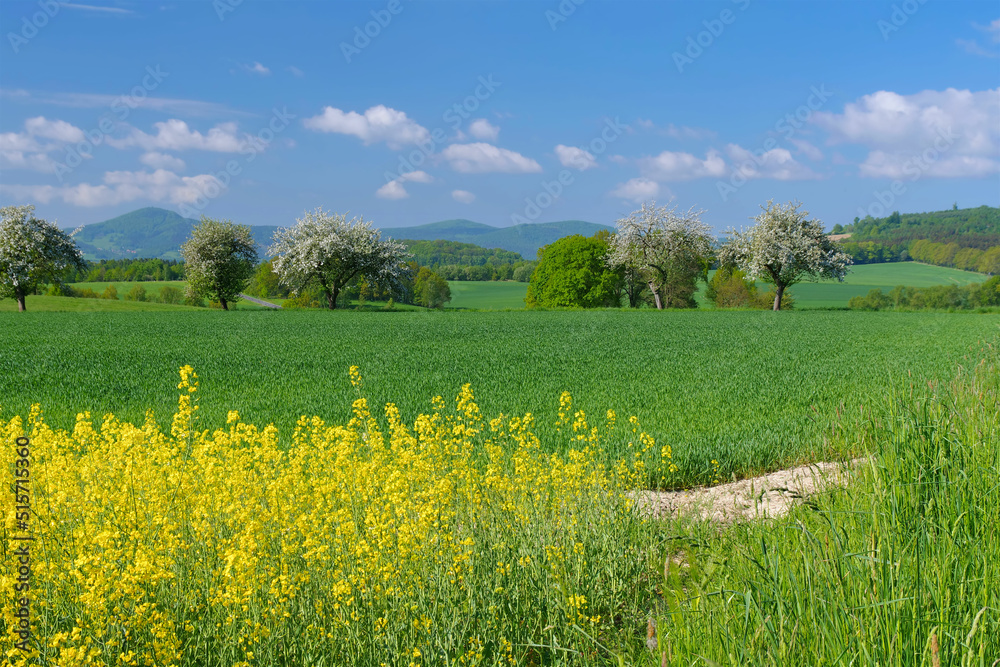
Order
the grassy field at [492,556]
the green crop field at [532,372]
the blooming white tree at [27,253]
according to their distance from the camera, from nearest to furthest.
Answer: the grassy field at [492,556] → the green crop field at [532,372] → the blooming white tree at [27,253]

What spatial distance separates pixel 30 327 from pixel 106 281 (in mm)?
87434

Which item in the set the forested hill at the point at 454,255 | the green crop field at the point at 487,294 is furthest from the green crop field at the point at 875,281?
the forested hill at the point at 454,255

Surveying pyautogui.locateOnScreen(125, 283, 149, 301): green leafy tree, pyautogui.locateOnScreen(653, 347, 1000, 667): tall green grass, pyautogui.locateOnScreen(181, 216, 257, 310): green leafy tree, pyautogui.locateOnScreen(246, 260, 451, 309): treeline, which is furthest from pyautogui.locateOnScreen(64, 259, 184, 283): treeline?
pyautogui.locateOnScreen(653, 347, 1000, 667): tall green grass

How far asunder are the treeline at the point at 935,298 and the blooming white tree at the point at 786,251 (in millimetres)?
7935

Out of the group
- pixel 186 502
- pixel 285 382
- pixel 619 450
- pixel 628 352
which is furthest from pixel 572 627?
pixel 628 352

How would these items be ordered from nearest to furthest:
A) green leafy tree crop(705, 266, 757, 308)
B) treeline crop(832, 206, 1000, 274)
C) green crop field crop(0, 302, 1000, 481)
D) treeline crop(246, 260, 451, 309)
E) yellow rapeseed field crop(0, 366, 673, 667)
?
yellow rapeseed field crop(0, 366, 673, 667) < green crop field crop(0, 302, 1000, 481) < green leafy tree crop(705, 266, 757, 308) < treeline crop(246, 260, 451, 309) < treeline crop(832, 206, 1000, 274)

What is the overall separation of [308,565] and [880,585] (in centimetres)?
318

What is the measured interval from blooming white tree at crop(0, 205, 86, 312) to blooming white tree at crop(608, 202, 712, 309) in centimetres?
5396

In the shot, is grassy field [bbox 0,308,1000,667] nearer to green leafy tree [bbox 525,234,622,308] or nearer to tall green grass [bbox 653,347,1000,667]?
tall green grass [bbox 653,347,1000,667]

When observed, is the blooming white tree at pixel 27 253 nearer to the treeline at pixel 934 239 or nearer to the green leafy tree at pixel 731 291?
the green leafy tree at pixel 731 291

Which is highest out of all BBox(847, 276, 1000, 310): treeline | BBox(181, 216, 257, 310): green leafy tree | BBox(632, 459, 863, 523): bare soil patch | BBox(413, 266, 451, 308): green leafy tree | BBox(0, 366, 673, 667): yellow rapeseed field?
BBox(181, 216, 257, 310): green leafy tree

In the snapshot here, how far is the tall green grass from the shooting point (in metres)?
2.68

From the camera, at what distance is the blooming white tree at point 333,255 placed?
59.2m

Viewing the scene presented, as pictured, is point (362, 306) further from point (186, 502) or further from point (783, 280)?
point (186, 502)
